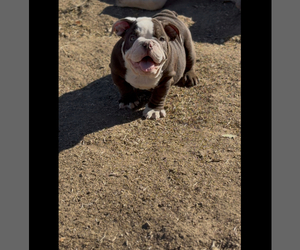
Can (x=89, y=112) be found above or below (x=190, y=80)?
below

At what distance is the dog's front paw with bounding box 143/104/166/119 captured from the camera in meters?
5.43

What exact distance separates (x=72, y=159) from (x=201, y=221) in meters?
1.56

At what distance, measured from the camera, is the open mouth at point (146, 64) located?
477 centimetres

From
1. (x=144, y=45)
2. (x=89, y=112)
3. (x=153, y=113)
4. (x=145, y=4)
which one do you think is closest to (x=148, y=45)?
(x=144, y=45)

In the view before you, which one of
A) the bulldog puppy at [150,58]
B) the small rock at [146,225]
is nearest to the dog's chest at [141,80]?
the bulldog puppy at [150,58]

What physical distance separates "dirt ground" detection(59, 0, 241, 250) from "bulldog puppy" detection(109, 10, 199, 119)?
178 mm

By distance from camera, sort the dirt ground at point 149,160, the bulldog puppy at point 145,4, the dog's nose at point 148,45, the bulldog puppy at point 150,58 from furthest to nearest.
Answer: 1. the bulldog puppy at point 145,4
2. the bulldog puppy at point 150,58
3. the dog's nose at point 148,45
4. the dirt ground at point 149,160

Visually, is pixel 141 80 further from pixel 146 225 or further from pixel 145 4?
pixel 145 4

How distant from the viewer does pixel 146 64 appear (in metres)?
4.78

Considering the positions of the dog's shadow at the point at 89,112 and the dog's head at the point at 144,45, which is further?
the dog's shadow at the point at 89,112

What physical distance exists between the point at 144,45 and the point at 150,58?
0.19 m

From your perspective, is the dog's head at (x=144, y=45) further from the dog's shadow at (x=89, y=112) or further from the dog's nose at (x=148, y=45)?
the dog's shadow at (x=89, y=112)

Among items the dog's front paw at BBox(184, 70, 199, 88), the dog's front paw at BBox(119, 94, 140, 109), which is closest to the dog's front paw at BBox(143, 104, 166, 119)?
the dog's front paw at BBox(119, 94, 140, 109)
